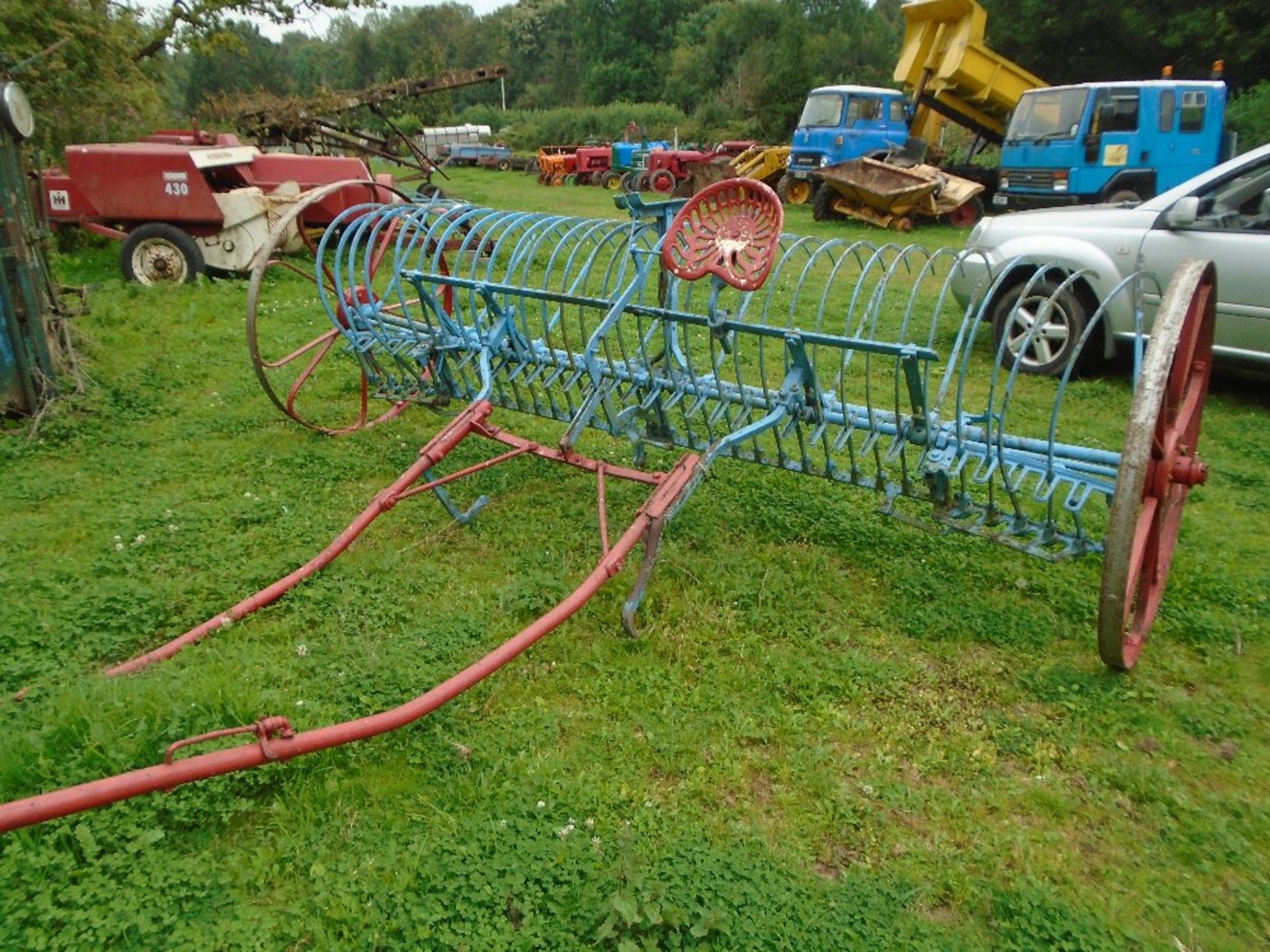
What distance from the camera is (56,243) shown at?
9.85 m

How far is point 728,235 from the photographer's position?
339 centimetres

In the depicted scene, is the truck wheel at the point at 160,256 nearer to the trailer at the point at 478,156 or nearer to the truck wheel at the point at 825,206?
the truck wheel at the point at 825,206

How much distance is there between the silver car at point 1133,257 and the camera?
532 centimetres

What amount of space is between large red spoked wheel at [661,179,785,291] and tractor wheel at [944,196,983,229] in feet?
43.2

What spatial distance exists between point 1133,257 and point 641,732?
4745mm

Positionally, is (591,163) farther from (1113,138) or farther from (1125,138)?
(1125,138)

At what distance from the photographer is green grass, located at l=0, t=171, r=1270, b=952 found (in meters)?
2.29

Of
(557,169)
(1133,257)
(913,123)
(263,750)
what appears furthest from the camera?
(557,169)

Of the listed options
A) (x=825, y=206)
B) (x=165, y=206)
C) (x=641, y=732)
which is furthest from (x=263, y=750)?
(x=825, y=206)

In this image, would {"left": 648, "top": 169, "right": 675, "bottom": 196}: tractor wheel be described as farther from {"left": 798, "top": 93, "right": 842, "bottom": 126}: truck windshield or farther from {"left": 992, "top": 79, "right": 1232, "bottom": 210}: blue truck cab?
{"left": 992, "top": 79, "right": 1232, "bottom": 210}: blue truck cab

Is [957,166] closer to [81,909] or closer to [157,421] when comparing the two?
[157,421]

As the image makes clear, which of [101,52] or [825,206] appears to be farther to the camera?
[825,206]

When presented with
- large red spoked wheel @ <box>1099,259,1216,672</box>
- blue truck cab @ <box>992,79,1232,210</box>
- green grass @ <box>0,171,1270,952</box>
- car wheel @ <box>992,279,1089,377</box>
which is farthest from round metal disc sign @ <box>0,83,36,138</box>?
blue truck cab @ <box>992,79,1232,210</box>

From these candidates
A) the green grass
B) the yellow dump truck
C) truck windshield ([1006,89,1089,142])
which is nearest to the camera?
the green grass
